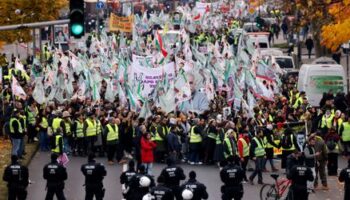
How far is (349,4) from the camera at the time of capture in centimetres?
3731

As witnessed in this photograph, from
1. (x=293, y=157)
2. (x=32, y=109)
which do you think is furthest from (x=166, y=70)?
(x=293, y=157)

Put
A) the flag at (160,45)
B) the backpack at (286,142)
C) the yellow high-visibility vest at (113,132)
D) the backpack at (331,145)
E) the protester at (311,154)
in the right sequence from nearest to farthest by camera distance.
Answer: the protester at (311,154), the backpack at (286,142), the backpack at (331,145), the yellow high-visibility vest at (113,132), the flag at (160,45)

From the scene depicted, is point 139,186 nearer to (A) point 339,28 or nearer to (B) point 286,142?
(B) point 286,142

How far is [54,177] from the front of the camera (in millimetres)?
27672

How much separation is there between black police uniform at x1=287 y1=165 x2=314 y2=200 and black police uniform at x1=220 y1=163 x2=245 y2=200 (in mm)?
1244

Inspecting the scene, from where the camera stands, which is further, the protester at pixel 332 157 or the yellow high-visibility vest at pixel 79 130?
the yellow high-visibility vest at pixel 79 130

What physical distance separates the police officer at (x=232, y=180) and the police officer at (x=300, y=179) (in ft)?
4.08

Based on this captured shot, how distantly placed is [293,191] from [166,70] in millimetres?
12966

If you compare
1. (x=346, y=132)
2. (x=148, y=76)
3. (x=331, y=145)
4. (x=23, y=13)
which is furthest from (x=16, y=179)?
(x=23, y=13)

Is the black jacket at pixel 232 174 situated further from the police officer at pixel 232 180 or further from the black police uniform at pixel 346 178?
the black police uniform at pixel 346 178

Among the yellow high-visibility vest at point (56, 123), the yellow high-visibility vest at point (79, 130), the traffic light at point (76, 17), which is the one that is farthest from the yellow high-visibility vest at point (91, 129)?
the traffic light at point (76, 17)

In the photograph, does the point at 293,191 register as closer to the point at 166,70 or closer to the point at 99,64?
the point at 166,70

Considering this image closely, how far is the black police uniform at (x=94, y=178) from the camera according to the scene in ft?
90.7

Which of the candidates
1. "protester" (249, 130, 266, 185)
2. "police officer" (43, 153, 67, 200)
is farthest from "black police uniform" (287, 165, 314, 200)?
"police officer" (43, 153, 67, 200)
